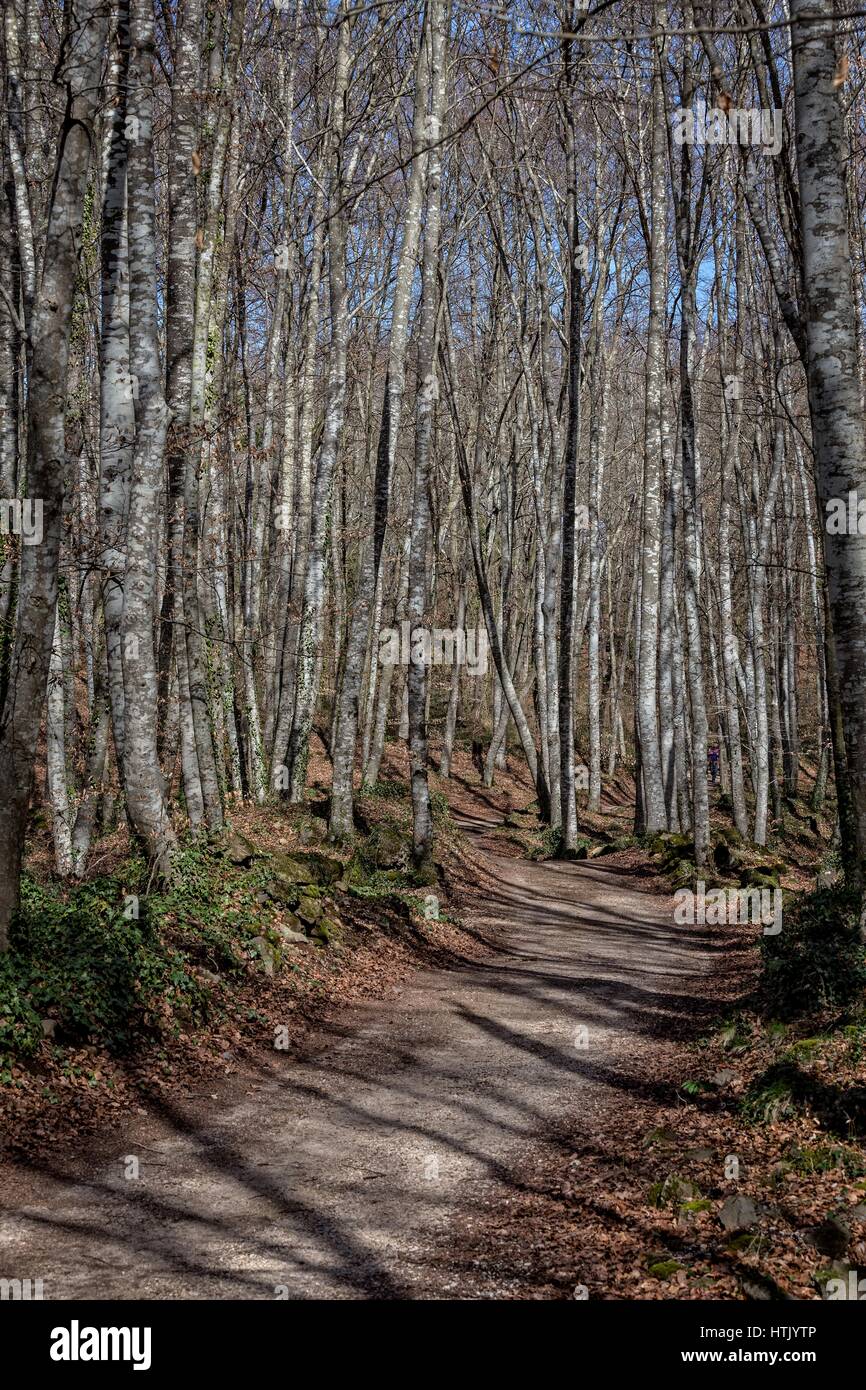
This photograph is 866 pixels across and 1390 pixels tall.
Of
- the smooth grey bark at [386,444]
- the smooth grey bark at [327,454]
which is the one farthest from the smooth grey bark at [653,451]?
the smooth grey bark at [327,454]

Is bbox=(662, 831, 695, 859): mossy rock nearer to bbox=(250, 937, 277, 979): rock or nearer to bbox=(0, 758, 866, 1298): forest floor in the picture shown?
bbox=(0, 758, 866, 1298): forest floor

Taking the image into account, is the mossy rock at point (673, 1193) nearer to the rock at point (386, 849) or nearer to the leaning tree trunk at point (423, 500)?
the leaning tree trunk at point (423, 500)

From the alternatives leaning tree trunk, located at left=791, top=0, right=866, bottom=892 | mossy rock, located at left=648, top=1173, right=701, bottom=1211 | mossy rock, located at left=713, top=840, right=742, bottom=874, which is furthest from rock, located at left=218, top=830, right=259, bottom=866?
mossy rock, located at left=713, top=840, right=742, bottom=874

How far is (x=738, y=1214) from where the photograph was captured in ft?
15.7

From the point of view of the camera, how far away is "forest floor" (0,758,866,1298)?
4492mm

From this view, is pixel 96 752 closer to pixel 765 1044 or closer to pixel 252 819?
pixel 252 819

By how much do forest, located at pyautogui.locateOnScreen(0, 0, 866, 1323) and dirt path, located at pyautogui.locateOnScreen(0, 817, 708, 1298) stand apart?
0.04 meters

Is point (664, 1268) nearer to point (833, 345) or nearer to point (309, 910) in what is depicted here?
point (833, 345)

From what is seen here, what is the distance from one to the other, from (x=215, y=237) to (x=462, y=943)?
31.3ft

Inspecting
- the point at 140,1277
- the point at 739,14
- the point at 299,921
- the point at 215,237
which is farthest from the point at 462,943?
the point at 739,14

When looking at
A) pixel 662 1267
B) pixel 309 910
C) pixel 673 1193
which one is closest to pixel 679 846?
pixel 309 910

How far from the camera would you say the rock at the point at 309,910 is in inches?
430

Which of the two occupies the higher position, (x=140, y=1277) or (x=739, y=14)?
(x=739, y=14)

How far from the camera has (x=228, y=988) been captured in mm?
8820
